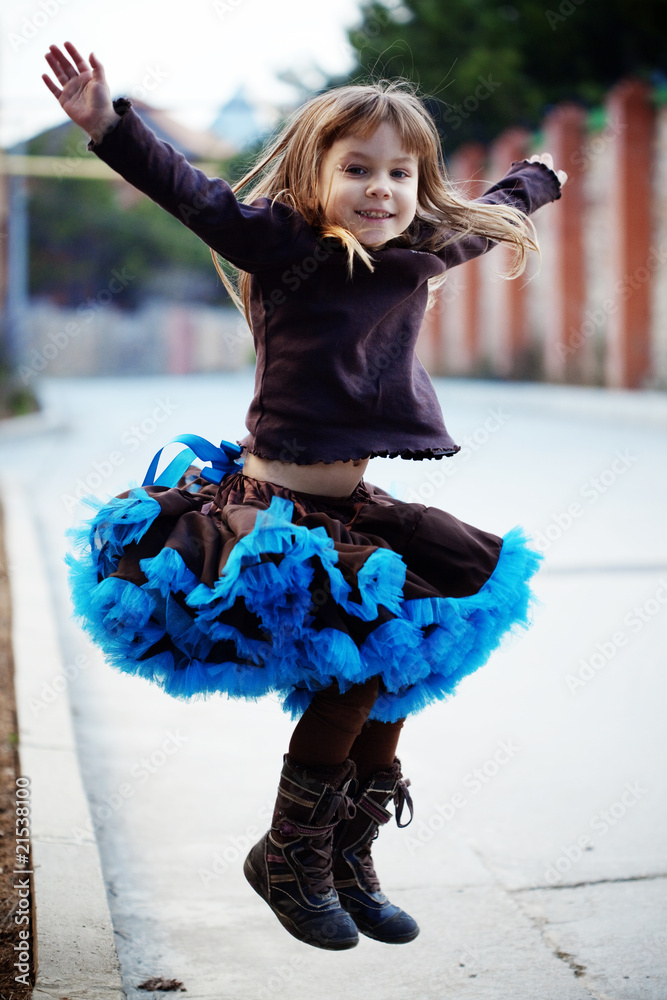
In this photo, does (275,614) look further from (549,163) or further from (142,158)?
(549,163)

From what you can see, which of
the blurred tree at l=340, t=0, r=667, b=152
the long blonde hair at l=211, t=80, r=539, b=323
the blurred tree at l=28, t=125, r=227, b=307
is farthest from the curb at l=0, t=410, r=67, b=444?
the blurred tree at l=28, t=125, r=227, b=307

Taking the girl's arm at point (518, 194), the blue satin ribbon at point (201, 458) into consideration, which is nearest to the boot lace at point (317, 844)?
the blue satin ribbon at point (201, 458)

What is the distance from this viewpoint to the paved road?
2.69 meters

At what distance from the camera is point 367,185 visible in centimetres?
213

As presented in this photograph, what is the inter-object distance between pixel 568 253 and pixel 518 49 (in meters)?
6.96

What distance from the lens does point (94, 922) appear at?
8.73 ft

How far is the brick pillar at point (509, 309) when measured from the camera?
69.2ft

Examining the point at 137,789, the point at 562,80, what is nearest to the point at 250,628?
the point at 137,789

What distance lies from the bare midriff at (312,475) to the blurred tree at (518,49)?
2028 cm

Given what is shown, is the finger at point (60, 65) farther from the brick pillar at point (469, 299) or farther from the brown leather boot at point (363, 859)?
the brick pillar at point (469, 299)

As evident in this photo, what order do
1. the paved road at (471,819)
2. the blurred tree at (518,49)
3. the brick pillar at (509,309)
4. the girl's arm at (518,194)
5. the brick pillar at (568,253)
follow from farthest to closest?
the blurred tree at (518,49)
the brick pillar at (509,309)
the brick pillar at (568,253)
the paved road at (471,819)
the girl's arm at (518,194)

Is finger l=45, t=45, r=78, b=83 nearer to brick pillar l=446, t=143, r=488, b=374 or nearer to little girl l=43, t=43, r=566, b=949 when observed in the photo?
little girl l=43, t=43, r=566, b=949

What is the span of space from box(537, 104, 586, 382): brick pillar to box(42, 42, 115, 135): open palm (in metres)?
17.3

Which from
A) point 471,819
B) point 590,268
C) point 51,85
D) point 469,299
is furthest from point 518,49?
point 51,85
